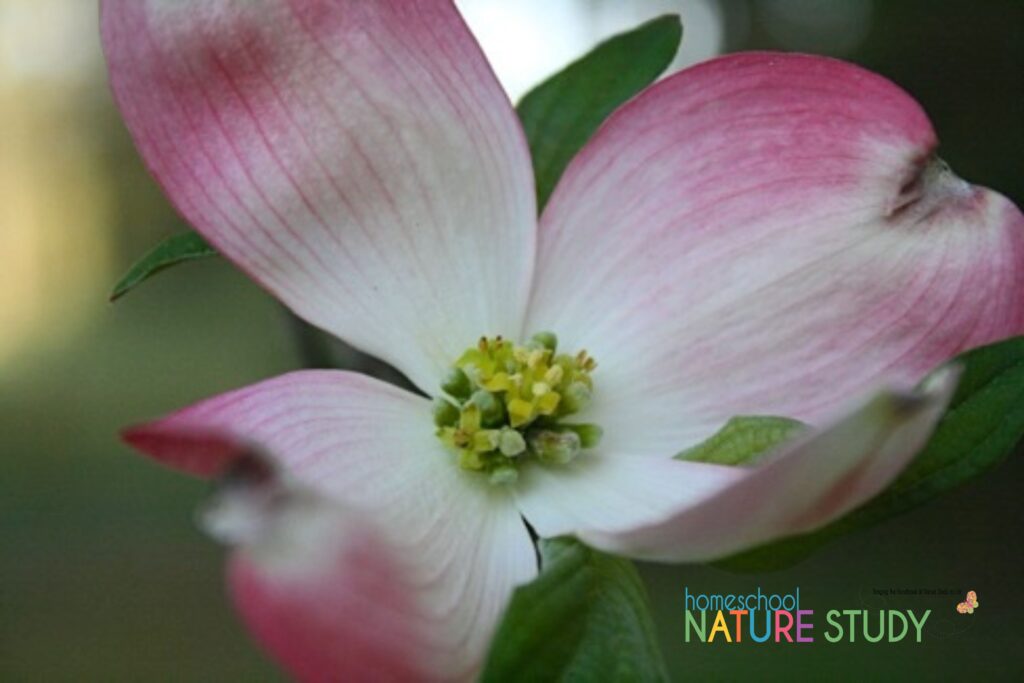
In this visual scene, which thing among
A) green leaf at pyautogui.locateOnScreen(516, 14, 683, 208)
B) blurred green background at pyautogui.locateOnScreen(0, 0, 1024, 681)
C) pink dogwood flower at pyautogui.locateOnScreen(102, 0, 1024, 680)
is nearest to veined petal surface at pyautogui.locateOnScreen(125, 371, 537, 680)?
pink dogwood flower at pyautogui.locateOnScreen(102, 0, 1024, 680)

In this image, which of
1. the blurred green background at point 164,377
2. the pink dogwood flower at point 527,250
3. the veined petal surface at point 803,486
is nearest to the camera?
the veined petal surface at point 803,486

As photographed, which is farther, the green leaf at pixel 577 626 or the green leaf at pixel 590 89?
the green leaf at pixel 590 89

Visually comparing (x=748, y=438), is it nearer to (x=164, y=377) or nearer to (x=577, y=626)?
(x=577, y=626)

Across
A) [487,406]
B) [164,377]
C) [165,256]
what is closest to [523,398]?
[487,406]

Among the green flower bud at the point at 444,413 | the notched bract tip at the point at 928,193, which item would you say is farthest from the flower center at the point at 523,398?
the notched bract tip at the point at 928,193

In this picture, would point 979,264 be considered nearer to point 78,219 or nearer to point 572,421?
point 572,421

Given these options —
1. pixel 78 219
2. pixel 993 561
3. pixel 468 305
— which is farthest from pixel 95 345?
pixel 468 305

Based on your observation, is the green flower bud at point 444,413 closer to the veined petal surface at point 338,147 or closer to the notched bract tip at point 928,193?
the veined petal surface at point 338,147
